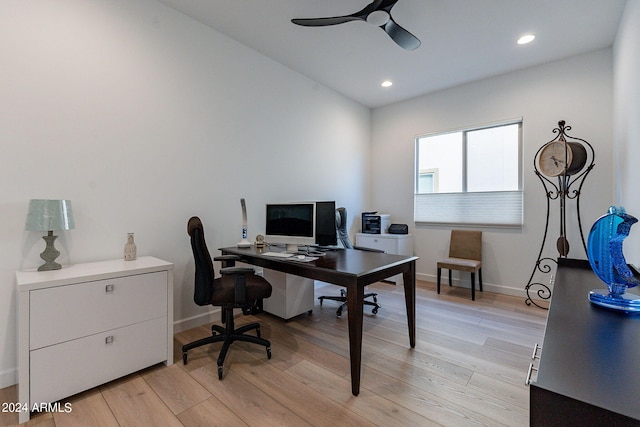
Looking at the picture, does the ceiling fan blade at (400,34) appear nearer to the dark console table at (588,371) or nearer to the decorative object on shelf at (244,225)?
the decorative object on shelf at (244,225)

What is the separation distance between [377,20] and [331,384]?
270cm

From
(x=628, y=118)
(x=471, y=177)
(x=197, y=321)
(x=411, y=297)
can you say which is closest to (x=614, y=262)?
(x=411, y=297)

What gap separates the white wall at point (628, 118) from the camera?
6.64 feet

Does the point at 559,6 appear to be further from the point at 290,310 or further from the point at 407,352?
the point at 290,310

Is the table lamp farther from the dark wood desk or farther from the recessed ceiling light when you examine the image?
the recessed ceiling light

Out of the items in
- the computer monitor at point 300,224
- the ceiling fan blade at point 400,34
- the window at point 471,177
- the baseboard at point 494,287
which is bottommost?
the baseboard at point 494,287

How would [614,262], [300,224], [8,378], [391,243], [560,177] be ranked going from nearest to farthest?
1. [614,262]
2. [8,378]
3. [300,224]
4. [560,177]
5. [391,243]

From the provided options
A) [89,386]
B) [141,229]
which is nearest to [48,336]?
[89,386]

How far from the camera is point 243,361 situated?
7.17 feet

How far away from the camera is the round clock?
2979 millimetres

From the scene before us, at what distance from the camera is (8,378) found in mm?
1896

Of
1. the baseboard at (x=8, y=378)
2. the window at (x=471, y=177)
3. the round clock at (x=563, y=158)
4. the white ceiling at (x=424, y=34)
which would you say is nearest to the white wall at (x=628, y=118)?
the round clock at (x=563, y=158)

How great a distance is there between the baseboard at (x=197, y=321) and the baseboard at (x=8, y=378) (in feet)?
3.34

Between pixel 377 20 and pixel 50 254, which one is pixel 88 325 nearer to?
pixel 50 254
